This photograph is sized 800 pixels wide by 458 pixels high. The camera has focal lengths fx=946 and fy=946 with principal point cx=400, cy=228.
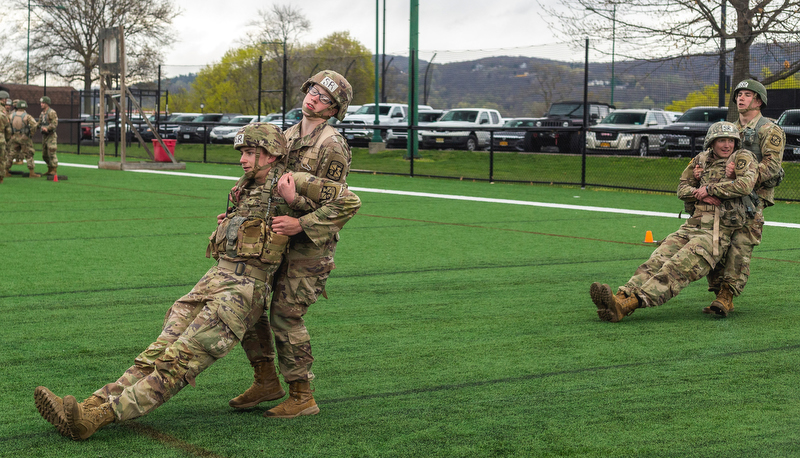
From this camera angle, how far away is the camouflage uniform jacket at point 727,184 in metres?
7.04

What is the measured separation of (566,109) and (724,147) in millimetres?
A: 20497

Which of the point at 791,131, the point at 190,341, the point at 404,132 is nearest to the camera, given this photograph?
the point at 190,341

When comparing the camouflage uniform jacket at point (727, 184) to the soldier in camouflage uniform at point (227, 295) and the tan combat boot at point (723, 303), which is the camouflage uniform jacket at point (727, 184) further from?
the soldier in camouflage uniform at point (227, 295)

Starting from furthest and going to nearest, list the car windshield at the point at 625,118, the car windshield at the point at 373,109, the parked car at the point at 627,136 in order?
1. the car windshield at the point at 373,109
2. the car windshield at the point at 625,118
3. the parked car at the point at 627,136

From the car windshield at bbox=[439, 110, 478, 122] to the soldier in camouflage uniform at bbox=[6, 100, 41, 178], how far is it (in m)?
15.7

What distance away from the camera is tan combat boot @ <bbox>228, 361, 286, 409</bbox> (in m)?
4.66

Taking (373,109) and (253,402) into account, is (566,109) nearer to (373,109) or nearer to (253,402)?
(373,109)

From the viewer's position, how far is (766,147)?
732 centimetres

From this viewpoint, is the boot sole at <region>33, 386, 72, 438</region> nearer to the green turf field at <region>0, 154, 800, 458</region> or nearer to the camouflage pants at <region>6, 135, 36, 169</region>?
the green turf field at <region>0, 154, 800, 458</region>

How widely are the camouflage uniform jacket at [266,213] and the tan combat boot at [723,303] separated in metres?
3.73

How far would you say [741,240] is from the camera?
7219 millimetres

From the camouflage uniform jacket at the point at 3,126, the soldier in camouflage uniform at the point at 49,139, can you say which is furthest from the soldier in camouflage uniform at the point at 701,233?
the soldier in camouflage uniform at the point at 49,139

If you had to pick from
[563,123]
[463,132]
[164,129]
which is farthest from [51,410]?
[164,129]

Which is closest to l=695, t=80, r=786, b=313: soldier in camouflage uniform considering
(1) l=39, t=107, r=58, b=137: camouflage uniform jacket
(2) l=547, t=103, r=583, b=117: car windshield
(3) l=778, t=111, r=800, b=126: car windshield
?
(3) l=778, t=111, r=800, b=126: car windshield
